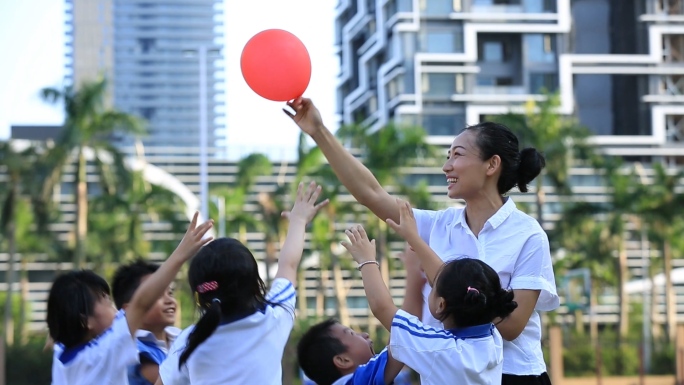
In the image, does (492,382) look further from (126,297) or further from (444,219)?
(126,297)

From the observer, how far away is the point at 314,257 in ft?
166

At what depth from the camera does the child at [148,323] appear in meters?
4.81

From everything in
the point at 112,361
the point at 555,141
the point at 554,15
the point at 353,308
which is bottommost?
the point at 353,308

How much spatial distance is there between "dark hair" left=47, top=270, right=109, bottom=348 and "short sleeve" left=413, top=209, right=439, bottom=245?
1.43m

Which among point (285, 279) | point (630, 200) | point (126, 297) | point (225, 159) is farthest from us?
point (225, 159)

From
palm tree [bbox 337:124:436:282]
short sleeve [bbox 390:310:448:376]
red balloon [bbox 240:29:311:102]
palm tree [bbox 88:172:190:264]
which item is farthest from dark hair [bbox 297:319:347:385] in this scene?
palm tree [bbox 337:124:436:282]

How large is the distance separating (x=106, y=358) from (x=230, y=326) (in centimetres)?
80

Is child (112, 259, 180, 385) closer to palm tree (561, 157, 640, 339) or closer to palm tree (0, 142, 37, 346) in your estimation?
palm tree (0, 142, 37, 346)

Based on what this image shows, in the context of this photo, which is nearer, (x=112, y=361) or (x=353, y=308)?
(x=112, y=361)

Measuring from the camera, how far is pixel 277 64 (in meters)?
4.51

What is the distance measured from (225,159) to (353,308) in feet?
40.9

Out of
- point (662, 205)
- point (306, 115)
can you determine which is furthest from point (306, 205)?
point (662, 205)

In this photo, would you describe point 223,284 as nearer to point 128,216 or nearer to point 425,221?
point 425,221

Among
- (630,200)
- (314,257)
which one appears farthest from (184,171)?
(630,200)
